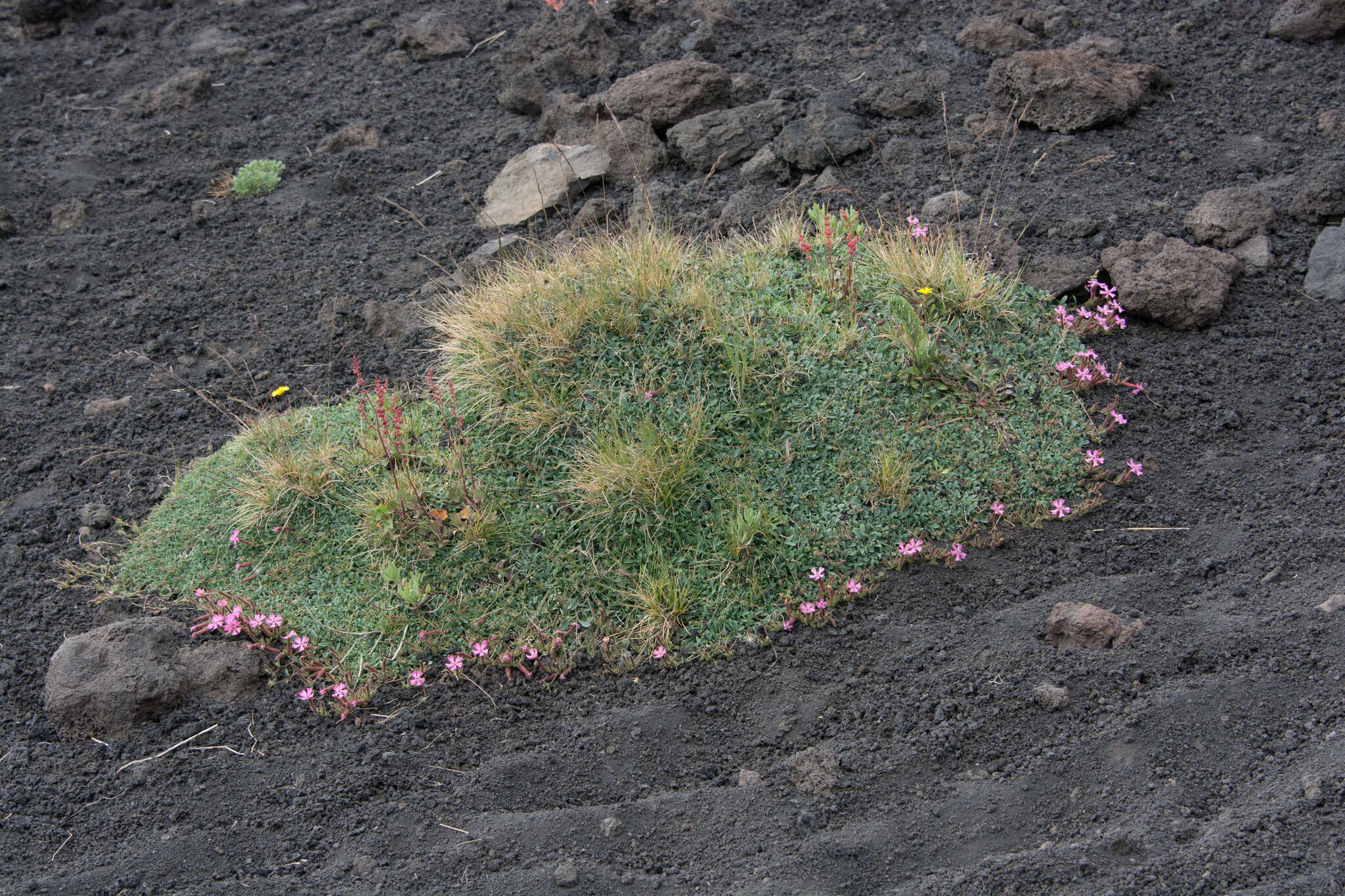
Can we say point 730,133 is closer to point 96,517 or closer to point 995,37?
point 995,37

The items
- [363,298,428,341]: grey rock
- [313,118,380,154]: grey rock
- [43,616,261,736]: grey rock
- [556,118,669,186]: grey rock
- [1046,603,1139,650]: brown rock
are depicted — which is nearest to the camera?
[1046,603,1139,650]: brown rock

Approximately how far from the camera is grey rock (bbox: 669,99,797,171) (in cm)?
614

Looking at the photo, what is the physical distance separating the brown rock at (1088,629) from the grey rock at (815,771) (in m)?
0.94

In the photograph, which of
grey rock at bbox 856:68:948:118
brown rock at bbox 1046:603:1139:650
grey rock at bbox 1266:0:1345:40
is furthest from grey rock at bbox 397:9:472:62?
brown rock at bbox 1046:603:1139:650

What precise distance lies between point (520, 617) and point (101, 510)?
2.24 metres

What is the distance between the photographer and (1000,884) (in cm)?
286

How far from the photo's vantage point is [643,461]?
4.03m

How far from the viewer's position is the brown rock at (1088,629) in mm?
3543

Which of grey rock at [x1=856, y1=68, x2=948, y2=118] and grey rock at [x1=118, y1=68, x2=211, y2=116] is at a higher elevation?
grey rock at [x1=118, y1=68, x2=211, y2=116]

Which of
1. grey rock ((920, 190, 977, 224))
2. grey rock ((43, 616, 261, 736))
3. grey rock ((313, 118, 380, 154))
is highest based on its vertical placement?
grey rock ((313, 118, 380, 154))

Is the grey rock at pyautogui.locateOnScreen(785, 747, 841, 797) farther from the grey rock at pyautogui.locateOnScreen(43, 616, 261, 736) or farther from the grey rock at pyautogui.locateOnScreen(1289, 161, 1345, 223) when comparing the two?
the grey rock at pyautogui.locateOnScreen(1289, 161, 1345, 223)

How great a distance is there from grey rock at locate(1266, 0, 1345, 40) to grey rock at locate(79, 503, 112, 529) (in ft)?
23.3

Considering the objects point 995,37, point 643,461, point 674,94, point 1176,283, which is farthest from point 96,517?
point 995,37

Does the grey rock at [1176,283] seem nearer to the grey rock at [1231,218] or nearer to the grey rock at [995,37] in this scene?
the grey rock at [1231,218]
